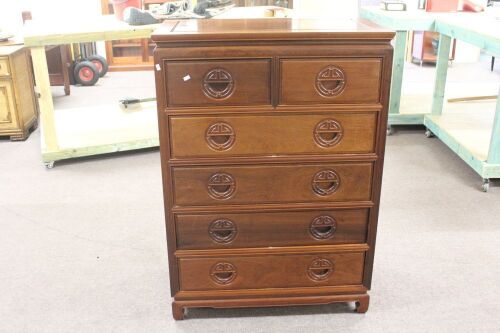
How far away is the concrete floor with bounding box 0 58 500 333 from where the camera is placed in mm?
1891

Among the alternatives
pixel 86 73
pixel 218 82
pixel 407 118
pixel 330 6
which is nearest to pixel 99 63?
pixel 86 73

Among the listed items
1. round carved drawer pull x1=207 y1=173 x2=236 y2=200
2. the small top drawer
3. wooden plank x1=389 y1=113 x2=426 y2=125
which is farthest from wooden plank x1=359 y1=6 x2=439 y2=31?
the small top drawer

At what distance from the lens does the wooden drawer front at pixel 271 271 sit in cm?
181

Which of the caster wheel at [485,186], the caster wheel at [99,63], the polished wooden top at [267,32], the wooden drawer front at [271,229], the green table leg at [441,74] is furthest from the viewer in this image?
the caster wheel at [99,63]

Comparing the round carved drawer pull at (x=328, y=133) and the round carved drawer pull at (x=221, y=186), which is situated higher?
the round carved drawer pull at (x=328, y=133)

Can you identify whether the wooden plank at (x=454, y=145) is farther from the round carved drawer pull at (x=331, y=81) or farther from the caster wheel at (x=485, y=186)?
the round carved drawer pull at (x=331, y=81)

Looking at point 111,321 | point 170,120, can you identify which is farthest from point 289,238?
point 111,321

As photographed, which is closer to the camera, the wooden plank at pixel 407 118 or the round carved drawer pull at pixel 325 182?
the round carved drawer pull at pixel 325 182

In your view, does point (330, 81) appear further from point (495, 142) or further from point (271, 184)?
point (495, 142)

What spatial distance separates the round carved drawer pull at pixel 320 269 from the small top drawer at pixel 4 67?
2839 millimetres

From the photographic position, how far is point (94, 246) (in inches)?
95.0

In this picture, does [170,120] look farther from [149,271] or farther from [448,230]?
[448,230]

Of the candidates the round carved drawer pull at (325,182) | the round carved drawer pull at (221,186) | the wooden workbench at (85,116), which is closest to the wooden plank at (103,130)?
the wooden workbench at (85,116)

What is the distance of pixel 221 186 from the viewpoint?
1699mm
